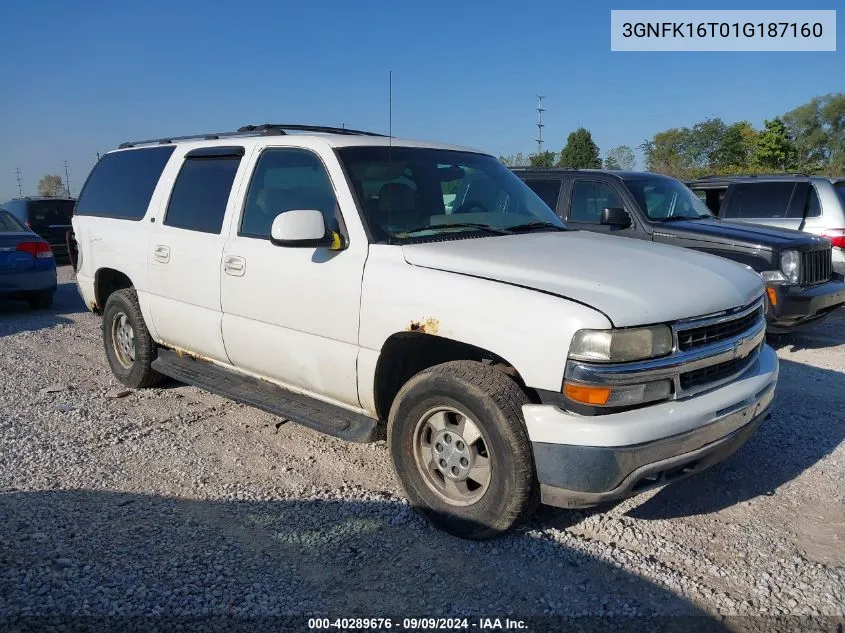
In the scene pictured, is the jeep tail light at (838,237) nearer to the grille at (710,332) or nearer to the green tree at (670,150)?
the grille at (710,332)

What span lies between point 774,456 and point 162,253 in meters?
4.37

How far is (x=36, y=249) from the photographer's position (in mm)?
9914

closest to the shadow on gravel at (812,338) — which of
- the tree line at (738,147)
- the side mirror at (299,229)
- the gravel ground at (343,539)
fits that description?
the gravel ground at (343,539)

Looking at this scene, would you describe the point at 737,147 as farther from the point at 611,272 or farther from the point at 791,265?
the point at 611,272

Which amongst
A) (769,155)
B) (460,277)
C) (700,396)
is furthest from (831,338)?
(769,155)

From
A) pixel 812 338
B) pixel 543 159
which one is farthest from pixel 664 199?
pixel 543 159

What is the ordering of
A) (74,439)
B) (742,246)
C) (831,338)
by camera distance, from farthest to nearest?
(831,338)
(742,246)
(74,439)

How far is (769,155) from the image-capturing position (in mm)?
42656

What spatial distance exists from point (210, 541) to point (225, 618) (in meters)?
0.66

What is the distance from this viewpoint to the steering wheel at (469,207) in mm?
4287

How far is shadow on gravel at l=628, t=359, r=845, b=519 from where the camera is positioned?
3896 mm

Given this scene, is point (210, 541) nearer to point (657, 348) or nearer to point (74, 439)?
point (74, 439)

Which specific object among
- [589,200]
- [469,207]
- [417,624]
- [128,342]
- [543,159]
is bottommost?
[417,624]

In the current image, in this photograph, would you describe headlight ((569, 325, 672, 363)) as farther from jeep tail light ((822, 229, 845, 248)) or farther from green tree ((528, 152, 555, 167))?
green tree ((528, 152, 555, 167))
